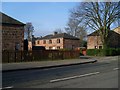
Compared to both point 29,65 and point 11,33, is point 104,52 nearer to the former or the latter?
point 11,33

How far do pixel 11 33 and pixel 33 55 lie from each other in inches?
348

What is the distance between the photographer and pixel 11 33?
131ft

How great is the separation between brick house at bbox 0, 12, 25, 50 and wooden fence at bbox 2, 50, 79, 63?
702 centimetres

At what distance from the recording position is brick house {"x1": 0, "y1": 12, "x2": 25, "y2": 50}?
39.1m

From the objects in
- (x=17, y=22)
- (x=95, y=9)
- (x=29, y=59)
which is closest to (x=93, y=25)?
(x=95, y=9)

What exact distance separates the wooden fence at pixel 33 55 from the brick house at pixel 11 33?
7018 mm

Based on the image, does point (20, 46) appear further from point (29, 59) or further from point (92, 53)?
point (92, 53)

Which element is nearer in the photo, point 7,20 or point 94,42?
A: point 7,20

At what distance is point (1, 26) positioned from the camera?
3856 cm

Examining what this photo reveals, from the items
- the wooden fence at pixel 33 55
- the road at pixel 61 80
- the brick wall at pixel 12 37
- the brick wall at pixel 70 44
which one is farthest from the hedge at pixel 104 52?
the road at pixel 61 80

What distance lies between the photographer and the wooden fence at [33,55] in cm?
2945

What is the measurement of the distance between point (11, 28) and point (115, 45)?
48167 mm

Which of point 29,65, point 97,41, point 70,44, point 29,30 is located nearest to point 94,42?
point 97,41

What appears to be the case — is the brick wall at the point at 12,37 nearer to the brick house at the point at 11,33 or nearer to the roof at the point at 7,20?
the brick house at the point at 11,33
